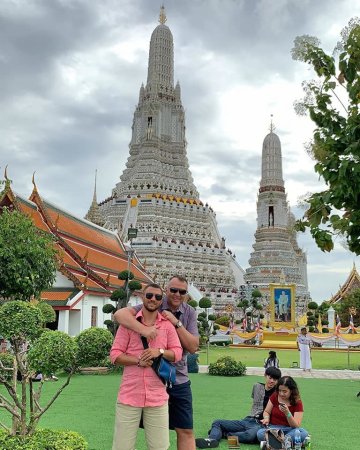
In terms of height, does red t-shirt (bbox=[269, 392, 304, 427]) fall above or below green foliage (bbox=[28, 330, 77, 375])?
below

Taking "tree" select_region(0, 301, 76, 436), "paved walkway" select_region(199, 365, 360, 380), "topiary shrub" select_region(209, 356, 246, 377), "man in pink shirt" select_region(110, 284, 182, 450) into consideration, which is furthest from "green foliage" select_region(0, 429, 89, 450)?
Answer: "paved walkway" select_region(199, 365, 360, 380)

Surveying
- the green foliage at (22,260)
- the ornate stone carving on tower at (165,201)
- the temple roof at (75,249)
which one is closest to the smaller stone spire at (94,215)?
the ornate stone carving on tower at (165,201)

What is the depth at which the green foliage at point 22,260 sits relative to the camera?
1327 cm

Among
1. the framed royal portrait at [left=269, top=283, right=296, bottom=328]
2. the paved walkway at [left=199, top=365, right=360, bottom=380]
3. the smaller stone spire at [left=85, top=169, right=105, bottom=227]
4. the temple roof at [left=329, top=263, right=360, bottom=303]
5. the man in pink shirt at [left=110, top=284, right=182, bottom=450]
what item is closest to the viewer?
the man in pink shirt at [left=110, top=284, right=182, bottom=450]

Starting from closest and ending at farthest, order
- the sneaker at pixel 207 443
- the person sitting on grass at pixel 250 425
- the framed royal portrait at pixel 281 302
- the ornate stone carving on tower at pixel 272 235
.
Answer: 1. the sneaker at pixel 207 443
2. the person sitting on grass at pixel 250 425
3. the framed royal portrait at pixel 281 302
4. the ornate stone carving on tower at pixel 272 235

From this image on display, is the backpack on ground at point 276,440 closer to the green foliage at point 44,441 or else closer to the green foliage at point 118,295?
the green foliage at point 44,441

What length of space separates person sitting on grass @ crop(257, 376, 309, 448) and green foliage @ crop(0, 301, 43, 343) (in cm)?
259

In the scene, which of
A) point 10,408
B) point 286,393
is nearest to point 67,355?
point 10,408

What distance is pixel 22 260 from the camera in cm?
1332

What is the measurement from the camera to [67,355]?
14.3ft

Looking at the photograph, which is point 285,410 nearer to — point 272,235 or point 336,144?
point 336,144

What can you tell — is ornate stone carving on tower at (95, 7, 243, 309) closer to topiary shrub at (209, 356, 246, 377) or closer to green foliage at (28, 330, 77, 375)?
topiary shrub at (209, 356, 246, 377)

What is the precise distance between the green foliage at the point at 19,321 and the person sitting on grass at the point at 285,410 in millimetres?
2593

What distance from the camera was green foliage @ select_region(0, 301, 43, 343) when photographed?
4.46 meters
